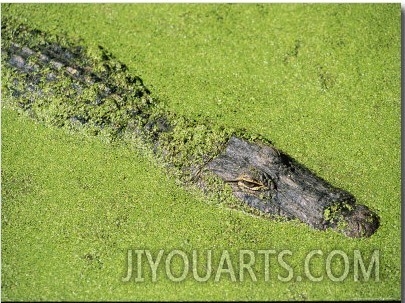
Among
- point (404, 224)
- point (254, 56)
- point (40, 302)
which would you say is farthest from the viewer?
point (254, 56)

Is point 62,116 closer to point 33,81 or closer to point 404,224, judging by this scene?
point 33,81

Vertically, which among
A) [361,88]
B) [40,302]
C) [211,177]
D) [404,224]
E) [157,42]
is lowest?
[40,302]

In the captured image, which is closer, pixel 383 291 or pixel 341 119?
pixel 383 291

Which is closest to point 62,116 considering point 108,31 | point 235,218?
point 108,31

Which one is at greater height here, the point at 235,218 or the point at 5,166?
the point at 5,166

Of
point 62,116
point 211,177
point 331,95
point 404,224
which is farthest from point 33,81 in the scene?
point 404,224

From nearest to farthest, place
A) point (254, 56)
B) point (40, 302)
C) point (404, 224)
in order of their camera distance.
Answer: point (40, 302), point (404, 224), point (254, 56)

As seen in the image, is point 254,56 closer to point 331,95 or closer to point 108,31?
point 331,95
